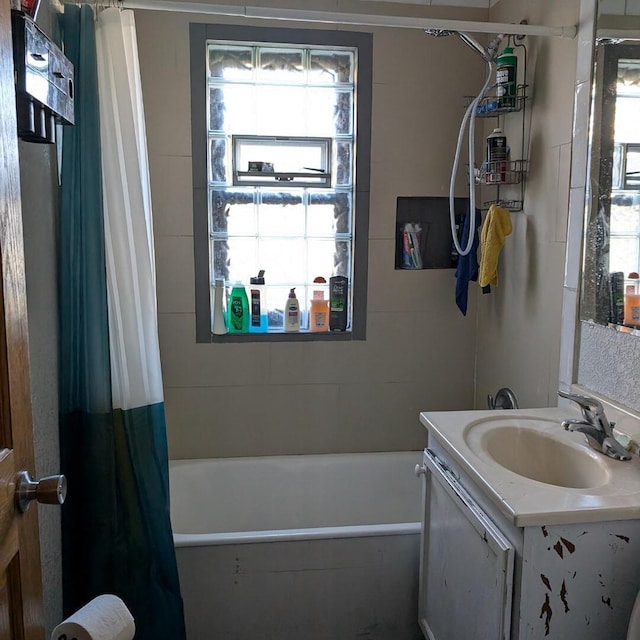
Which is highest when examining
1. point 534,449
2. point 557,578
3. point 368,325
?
point 368,325

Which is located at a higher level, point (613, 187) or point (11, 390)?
point (613, 187)

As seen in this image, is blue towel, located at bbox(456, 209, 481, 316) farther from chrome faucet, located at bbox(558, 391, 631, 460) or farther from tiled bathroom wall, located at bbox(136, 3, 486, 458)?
chrome faucet, located at bbox(558, 391, 631, 460)

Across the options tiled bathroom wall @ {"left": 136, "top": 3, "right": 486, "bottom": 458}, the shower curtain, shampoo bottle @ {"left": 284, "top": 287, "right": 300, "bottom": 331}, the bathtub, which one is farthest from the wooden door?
shampoo bottle @ {"left": 284, "top": 287, "right": 300, "bottom": 331}

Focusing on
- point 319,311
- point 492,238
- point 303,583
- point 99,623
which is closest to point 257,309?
point 319,311

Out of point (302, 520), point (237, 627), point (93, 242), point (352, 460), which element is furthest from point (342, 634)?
point (93, 242)

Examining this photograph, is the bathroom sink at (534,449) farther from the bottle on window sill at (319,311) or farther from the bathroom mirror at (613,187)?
the bottle on window sill at (319,311)

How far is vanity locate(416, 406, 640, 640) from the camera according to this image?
1.30 metres

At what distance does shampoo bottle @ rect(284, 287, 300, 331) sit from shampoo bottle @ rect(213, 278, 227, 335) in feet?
0.89

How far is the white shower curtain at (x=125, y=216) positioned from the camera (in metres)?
1.70

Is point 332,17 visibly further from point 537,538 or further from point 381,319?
point 537,538

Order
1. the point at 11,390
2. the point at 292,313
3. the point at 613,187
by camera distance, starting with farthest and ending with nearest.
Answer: the point at 292,313 < the point at 613,187 < the point at 11,390

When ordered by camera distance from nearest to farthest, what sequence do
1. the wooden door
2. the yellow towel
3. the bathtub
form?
1. the wooden door
2. the bathtub
3. the yellow towel

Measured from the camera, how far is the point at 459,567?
5.36ft

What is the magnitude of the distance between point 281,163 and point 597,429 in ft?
5.44
